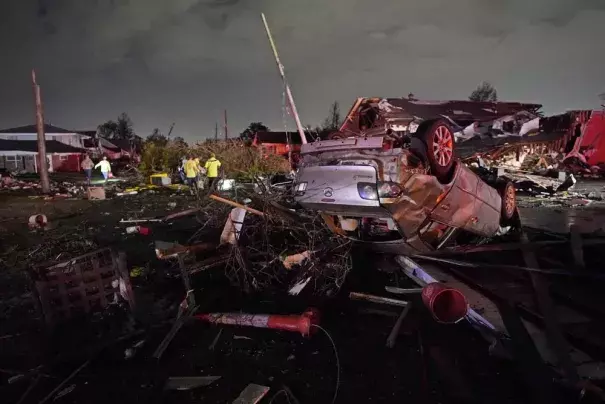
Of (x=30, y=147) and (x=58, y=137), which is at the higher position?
(x=58, y=137)

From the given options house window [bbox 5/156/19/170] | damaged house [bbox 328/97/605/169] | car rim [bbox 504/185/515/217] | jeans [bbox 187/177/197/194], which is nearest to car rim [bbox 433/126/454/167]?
car rim [bbox 504/185/515/217]

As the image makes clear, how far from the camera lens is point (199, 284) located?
5.33m

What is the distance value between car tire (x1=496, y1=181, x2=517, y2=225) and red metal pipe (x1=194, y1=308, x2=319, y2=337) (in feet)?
13.0

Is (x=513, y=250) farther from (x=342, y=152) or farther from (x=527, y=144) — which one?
(x=527, y=144)

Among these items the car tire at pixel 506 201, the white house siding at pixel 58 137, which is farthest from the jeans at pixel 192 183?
the white house siding at pixel 58 137

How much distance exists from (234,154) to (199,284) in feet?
35.3

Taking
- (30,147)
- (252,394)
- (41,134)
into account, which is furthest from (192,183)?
(30,147)

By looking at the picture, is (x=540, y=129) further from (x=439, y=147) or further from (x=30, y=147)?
(x=30, y=147)

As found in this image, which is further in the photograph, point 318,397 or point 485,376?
point 485,376

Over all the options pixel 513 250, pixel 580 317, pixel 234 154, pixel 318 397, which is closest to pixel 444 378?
pixel 318 397

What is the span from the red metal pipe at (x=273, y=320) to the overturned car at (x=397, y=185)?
4.23ft

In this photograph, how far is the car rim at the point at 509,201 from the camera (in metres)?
6.27

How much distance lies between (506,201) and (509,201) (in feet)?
0.44

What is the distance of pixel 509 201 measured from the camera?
251 inches
